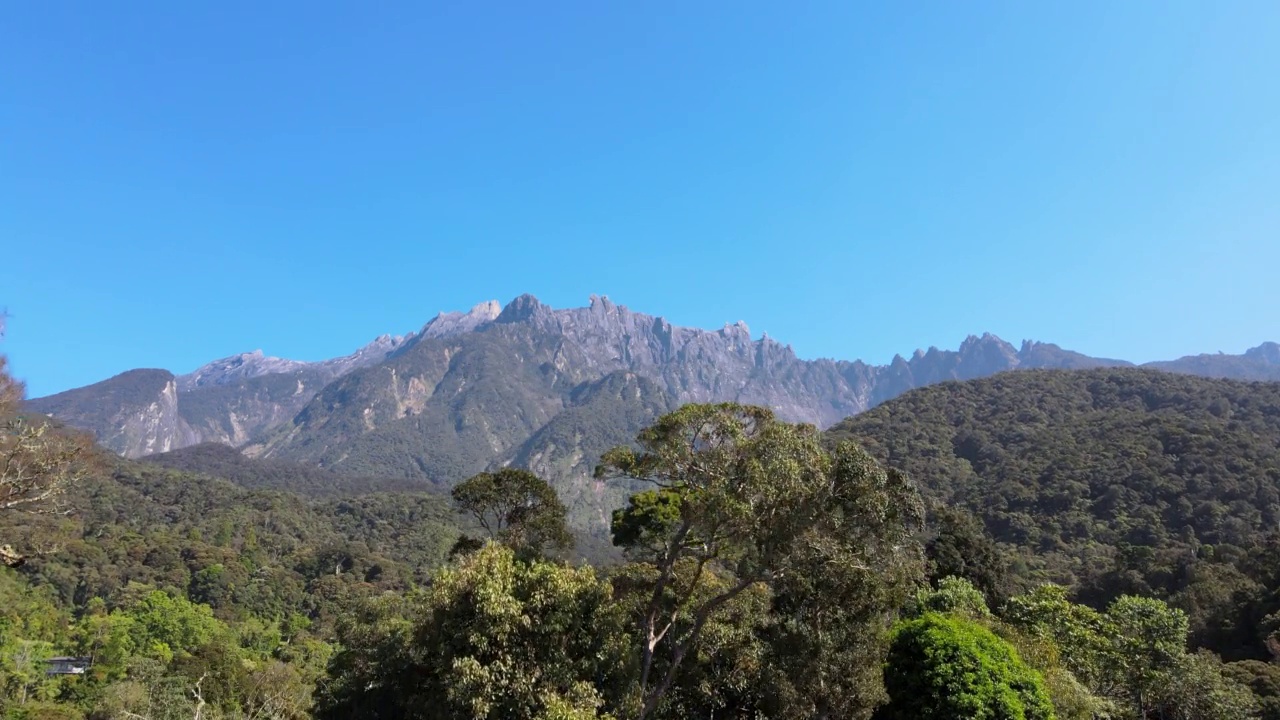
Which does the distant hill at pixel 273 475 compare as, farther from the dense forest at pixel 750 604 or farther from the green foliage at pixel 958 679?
the green foliage at pixel 958 679

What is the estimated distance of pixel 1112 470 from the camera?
216ft

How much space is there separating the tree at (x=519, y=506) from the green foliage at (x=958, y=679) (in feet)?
36.3

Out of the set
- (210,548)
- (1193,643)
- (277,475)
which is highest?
(277,475)

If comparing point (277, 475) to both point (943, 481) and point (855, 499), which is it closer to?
point (943, 481)

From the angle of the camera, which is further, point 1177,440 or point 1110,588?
point 1177,440

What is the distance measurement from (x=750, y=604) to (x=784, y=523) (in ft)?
16.7


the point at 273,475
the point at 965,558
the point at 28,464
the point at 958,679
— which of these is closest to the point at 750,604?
the point at 958,679

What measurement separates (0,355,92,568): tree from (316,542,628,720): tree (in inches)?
452

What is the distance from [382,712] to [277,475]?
176 m

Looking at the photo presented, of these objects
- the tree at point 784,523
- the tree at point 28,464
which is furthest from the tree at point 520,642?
the tree at point 28,464

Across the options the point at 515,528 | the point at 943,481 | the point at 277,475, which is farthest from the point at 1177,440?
the point at 277,475

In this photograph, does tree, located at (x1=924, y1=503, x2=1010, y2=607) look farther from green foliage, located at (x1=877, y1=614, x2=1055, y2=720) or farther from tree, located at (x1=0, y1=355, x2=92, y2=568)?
tree, located at (x1=0, y1=355, x2=92, y2=568)

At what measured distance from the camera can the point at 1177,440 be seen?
67.8m

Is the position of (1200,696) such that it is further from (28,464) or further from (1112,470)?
(1112,470)
